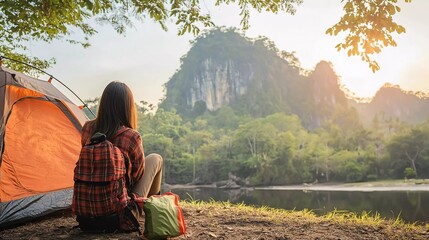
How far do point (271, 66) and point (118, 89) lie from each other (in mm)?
93249

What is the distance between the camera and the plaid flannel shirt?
2211 millimetres

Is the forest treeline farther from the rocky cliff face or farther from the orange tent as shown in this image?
the orange tent

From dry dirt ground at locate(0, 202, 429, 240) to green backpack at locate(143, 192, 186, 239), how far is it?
226 millimetres

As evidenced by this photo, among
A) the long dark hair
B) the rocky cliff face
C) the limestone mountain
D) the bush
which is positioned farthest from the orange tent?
the limestone mountain

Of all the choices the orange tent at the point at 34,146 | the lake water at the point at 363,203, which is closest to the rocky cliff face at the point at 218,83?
the lake water at the point at 363,203

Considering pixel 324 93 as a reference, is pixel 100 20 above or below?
below

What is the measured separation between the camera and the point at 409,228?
3.16 m

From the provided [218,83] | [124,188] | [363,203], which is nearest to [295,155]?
[363,203]

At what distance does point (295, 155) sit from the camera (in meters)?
43.7

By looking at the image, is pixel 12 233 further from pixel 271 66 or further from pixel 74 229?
pixel 271 66

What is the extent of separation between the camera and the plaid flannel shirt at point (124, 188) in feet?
7.25

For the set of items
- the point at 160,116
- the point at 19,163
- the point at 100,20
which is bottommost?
the point at 19,163

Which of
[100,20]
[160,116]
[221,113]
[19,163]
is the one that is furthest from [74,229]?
[221,113]

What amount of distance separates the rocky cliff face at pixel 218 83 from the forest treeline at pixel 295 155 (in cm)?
3423
